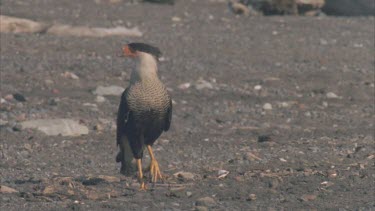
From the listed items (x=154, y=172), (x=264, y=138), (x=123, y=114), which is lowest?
(x=264, y=138)

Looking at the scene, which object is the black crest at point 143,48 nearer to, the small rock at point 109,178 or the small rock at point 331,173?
the small rock at point 109,178

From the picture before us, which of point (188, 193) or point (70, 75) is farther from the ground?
point (188, 193)

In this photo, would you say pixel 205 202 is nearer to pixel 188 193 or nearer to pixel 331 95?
pixel 188 193

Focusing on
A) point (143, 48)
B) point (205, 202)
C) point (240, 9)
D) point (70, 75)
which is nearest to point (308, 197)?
point (205, 202)

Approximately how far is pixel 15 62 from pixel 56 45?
187cm

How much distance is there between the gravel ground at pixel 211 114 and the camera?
28.3 ft

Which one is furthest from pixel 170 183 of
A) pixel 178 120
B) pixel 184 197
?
pixel 178 120

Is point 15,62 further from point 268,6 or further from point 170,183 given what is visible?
point 268,6

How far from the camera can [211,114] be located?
519 inches

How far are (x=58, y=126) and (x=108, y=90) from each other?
2.56 meters

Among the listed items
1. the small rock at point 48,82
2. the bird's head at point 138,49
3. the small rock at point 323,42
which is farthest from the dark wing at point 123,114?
the small rock at point 323,42

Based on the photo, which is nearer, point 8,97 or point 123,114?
point 123,114

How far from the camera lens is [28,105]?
42.7 ft

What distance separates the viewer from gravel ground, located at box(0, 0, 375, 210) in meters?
8.63
